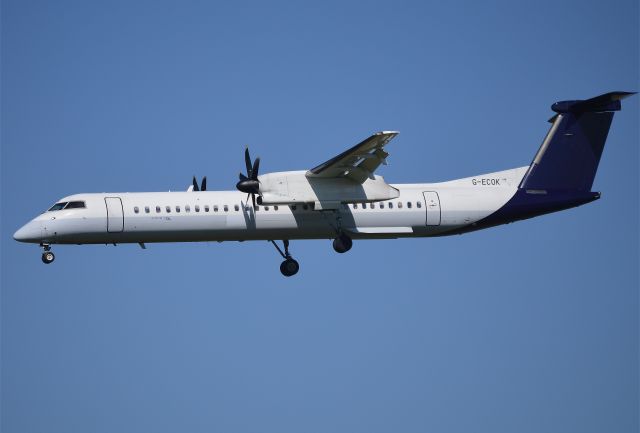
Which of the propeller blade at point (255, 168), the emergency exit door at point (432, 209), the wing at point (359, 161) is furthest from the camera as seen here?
the emergency exit door at point (432, 209)

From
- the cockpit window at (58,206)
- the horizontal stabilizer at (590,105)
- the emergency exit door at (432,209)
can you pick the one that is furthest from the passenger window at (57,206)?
the horizontal stabilizer at (590,105)

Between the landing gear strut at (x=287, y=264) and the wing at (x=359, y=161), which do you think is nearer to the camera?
the wing at (x=359, y=161)

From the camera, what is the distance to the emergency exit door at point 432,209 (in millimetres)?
32250

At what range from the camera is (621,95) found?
3259 cm

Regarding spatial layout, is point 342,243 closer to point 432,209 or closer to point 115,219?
point 432,209

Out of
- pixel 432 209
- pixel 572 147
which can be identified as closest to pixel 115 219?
pixel 432 209

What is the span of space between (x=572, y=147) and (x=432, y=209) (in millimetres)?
5516

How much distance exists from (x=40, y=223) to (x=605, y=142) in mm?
18915

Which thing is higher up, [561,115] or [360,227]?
[561,115]

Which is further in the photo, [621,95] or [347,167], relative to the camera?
[621,95]

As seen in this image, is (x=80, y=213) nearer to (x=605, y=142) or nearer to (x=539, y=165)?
(x=539, y=165)

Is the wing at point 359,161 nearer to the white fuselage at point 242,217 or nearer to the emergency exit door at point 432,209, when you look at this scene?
the white fuselage at point 242,217

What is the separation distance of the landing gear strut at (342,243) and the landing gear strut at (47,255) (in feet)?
29.3

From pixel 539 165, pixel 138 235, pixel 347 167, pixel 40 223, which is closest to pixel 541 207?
pixel 539 165
